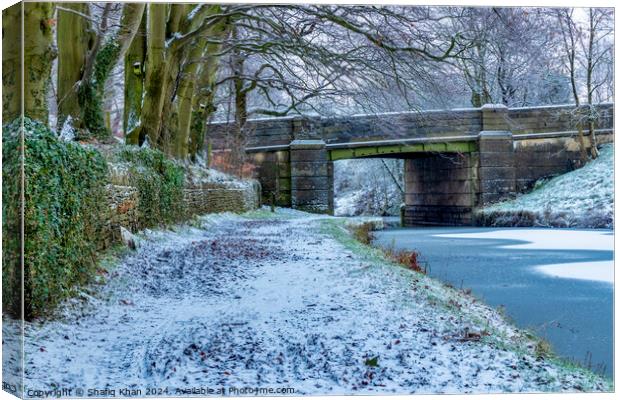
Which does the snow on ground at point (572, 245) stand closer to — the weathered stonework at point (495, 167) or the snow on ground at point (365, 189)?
the weathered stonework at point (495, 167)

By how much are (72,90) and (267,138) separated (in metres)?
11.8

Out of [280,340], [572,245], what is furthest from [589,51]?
[280,340]

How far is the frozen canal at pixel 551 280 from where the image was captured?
193 inches

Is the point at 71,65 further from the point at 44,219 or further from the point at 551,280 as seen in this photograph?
the point at 551,280

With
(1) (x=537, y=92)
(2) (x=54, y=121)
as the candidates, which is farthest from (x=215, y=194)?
(1) (x=537, y=92)

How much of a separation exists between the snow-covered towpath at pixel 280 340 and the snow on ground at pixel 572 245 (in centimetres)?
79

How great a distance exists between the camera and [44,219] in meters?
4.24

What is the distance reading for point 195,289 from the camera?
554cm

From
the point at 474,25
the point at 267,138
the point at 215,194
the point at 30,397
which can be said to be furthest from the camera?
the point at 267,138

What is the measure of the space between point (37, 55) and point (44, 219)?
130 centimetres

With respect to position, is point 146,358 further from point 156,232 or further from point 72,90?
point 72,90

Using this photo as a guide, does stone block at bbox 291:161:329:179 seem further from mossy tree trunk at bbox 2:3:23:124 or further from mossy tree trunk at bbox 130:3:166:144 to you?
mossy tree trunk at bbox 2:3:23:124

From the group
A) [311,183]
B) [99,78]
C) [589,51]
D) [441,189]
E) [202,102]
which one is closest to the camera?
[589,51]

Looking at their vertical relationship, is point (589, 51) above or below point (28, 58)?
above
